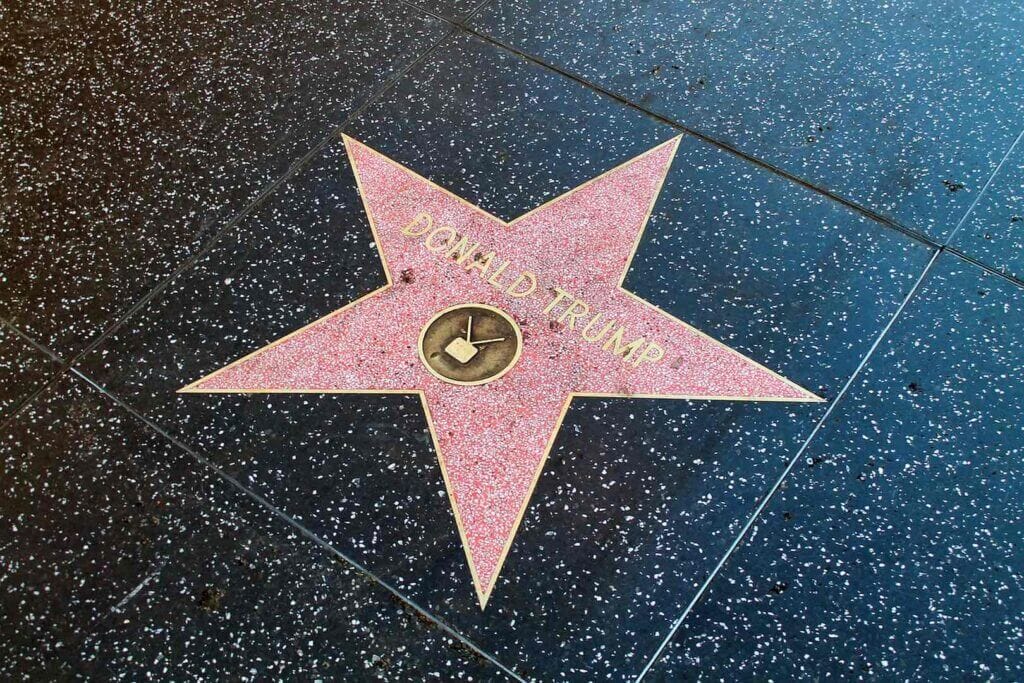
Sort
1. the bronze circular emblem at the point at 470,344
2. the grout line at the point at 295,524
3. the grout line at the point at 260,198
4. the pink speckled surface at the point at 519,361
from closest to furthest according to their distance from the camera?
the grout line at the point at 295,524 → the pink speckled surface at the point at 519,361 → the bronze circular emblem at the point at 470,344 → the grout line at the point at 260,198

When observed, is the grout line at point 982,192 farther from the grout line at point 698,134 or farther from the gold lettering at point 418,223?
the gold lettering at point 418,223

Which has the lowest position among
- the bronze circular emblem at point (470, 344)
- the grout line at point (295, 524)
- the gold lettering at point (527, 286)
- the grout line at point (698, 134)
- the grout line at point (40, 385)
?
the grout line at point (40, 385)

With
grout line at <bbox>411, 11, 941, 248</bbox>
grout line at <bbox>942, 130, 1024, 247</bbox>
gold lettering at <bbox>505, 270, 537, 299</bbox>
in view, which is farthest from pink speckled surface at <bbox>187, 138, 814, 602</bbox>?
grout line at <bbox>942, 130, 1024, 247</bbox>

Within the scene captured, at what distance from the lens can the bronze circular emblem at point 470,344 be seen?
1.80 metres

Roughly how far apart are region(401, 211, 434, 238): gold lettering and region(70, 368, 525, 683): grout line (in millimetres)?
666

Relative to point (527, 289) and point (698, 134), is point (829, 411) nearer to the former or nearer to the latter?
point (527, 289)

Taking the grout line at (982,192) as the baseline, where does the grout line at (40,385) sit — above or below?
below

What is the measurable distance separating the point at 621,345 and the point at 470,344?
0.32 metres

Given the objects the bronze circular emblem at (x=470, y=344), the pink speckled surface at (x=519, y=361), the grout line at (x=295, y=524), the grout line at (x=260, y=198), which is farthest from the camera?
the grout line at (x=260, y=198)

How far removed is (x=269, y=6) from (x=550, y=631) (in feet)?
6.16

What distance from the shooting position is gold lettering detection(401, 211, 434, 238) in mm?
1999

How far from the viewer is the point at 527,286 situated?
1.91m

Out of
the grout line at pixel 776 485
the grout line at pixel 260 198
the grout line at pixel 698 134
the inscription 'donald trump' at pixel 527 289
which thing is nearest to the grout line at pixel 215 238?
the grout line at pixel 260 198

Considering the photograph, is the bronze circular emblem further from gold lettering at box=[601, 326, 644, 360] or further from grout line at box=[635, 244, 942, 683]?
grout line at box=[635, 244, 942, 683]
